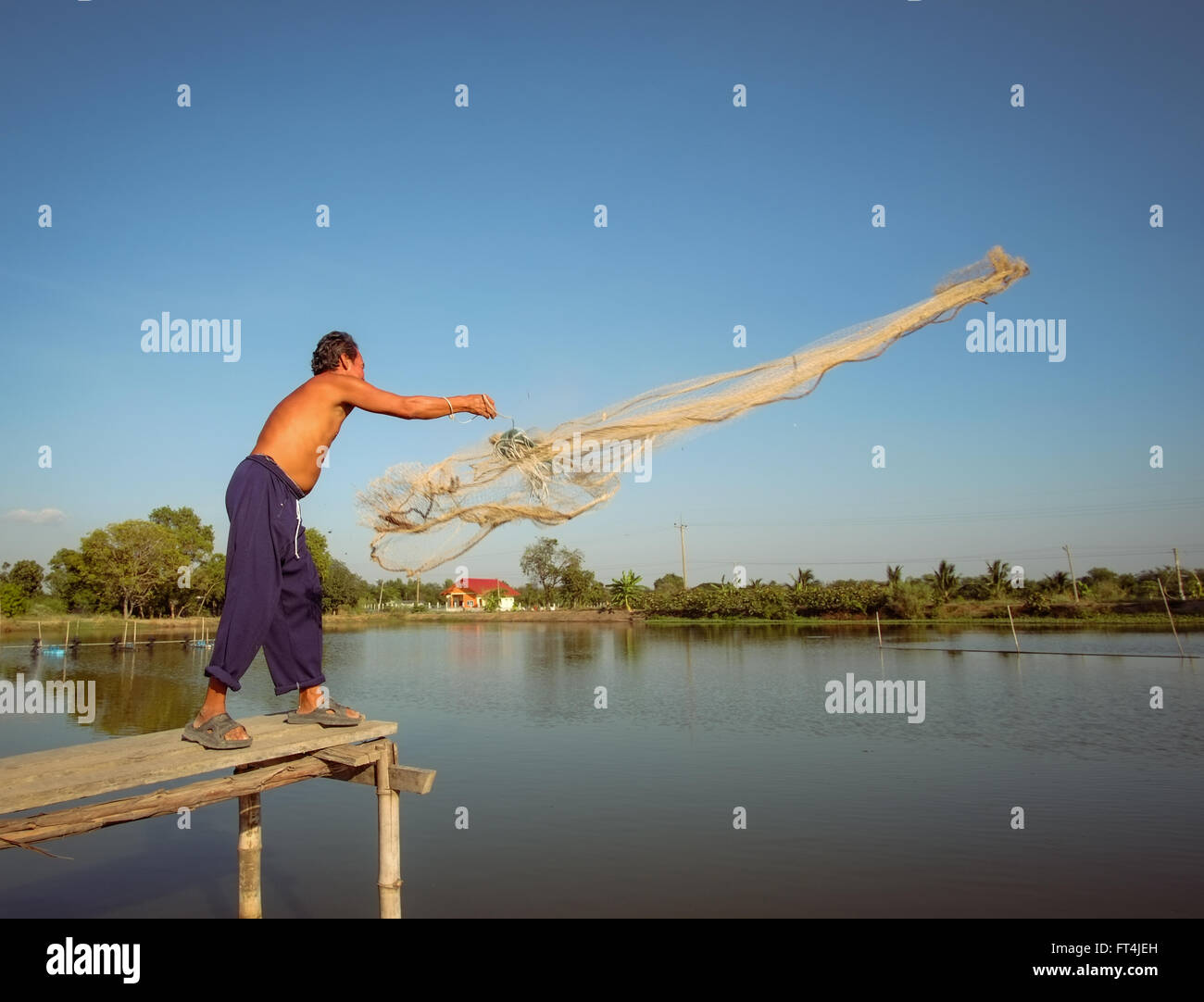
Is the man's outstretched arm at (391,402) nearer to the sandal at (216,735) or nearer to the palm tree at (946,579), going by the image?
the sandal at (216,735)

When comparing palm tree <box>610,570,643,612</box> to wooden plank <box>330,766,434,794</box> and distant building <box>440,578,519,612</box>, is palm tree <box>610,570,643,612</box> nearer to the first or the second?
distant building <box>440,578,519,612</box>

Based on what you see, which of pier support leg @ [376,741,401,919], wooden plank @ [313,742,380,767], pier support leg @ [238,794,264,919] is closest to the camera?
wooden plank @ [313,742,380,767]

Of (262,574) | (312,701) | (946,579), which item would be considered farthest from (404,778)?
(946,579)

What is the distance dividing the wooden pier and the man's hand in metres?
1.93

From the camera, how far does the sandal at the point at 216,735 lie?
13.6 ft

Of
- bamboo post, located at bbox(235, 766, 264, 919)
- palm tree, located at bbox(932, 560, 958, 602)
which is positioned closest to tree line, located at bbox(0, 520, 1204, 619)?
palm tree, located at bbox(932, 560, 958, 602)

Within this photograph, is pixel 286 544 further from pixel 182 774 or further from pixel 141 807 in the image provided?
pixel 141 807

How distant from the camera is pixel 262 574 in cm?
434

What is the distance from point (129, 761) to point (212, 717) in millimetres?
469

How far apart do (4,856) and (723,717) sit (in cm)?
1363

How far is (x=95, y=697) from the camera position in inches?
914

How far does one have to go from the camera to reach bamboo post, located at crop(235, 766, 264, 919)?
609cm

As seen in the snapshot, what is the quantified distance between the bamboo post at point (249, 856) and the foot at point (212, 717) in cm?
198

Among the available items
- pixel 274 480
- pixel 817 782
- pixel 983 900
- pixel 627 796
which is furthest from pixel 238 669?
pixel 817 782
